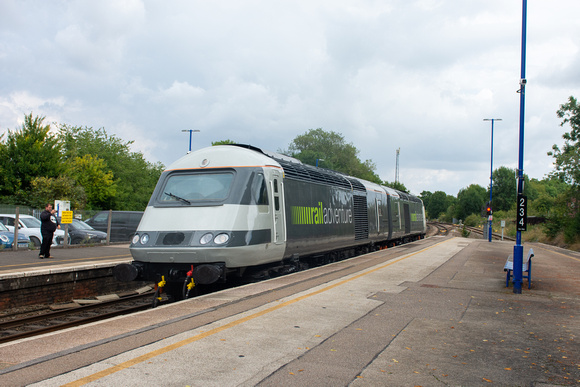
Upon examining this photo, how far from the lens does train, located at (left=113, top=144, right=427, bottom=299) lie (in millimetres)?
9055

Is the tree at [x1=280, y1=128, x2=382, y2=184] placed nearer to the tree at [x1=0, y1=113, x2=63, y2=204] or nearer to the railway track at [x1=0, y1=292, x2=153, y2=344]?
the tree at [x1=0, y1=113, x2=63, y2=204]

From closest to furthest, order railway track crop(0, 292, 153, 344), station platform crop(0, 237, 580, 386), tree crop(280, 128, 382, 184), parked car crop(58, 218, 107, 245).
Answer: station platform crop(0, 237, 580, 386)
railway track crop(0, 292, 153, 344)
parked car crop(58, 218, 107, 245)
tree crop(280, 128, 382, 184)

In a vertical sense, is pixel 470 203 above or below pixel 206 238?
above

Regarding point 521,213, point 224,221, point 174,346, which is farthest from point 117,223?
point 174,346

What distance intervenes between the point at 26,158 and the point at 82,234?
58.0 feet

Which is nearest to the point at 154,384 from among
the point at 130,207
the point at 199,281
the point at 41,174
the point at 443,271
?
the point at 199,281

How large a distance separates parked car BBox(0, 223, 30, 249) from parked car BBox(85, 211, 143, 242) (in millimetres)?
4978

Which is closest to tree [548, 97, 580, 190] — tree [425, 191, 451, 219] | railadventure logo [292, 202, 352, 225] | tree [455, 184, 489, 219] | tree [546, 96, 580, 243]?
tree [546, 96, 580, 243]

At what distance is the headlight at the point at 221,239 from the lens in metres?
8.98

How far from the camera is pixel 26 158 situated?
3600 centimetres

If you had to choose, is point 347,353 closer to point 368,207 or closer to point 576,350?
point 576,350

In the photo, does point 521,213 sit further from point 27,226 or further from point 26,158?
point 26,158

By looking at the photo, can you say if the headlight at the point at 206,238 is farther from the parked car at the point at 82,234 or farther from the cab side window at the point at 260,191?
the parked car at the point at 82,234

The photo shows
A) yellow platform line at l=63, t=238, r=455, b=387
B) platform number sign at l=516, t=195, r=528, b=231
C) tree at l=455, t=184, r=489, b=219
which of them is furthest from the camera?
tree at l=455, t=184, r=489, b=219
